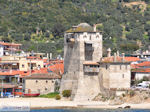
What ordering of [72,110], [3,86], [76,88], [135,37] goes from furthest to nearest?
[135,37] < [3,86] < [76,88] < [72,110]

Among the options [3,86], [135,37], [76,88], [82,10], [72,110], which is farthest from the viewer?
[82,10]

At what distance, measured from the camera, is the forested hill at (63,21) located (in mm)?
155875

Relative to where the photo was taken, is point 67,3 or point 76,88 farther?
point 67,3

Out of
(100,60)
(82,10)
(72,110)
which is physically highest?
(82,10)

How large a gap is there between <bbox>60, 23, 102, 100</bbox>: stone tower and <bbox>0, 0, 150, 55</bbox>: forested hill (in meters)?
47.1

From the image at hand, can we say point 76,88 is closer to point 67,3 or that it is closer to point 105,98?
point 105,98

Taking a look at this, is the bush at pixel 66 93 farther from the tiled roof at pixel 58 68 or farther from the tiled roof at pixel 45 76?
the tiled roof at pixel 58 68

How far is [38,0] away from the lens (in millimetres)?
184000

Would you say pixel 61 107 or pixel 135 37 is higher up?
pixel 135 37

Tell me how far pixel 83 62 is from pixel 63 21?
230 ft

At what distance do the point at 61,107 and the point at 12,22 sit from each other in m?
75.9

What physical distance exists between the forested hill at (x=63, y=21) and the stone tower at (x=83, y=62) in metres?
47.1

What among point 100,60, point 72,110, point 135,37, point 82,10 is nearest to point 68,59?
point 100,60

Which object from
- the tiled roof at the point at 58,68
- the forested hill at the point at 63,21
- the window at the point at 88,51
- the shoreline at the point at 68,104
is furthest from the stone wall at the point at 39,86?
the forested hill at the point at 63,21
